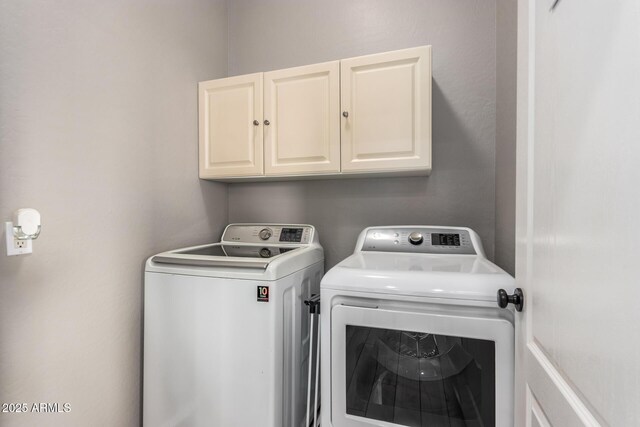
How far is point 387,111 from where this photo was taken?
146cm

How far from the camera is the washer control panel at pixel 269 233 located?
5.85 feet

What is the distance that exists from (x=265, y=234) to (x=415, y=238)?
0.92m

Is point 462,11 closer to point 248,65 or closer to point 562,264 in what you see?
point 248,65

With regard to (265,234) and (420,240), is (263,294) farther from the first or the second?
(420,240)

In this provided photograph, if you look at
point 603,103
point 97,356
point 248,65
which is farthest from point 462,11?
point 97,356

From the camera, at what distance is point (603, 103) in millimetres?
452

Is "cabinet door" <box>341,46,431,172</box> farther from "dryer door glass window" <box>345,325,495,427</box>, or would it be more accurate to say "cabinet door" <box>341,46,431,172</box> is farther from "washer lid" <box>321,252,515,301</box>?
"dryer door glass window" <box>345,325,495,427</box>

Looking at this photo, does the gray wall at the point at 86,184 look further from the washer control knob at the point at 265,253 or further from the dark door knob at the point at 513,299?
the dark door knob at the point at 513,299

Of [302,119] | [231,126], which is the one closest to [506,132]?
[302,119]

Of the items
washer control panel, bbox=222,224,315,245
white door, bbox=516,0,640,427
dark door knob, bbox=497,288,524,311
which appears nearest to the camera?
white door, bbox=516,0,640,427

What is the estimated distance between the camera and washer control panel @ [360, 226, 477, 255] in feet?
4.91

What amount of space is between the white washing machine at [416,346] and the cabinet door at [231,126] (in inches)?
37.4

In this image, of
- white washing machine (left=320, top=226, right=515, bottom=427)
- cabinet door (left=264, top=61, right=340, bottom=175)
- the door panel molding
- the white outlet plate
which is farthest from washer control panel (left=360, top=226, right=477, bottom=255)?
the white outlet plate

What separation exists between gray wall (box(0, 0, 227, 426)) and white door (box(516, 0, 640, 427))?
154 centimetres
